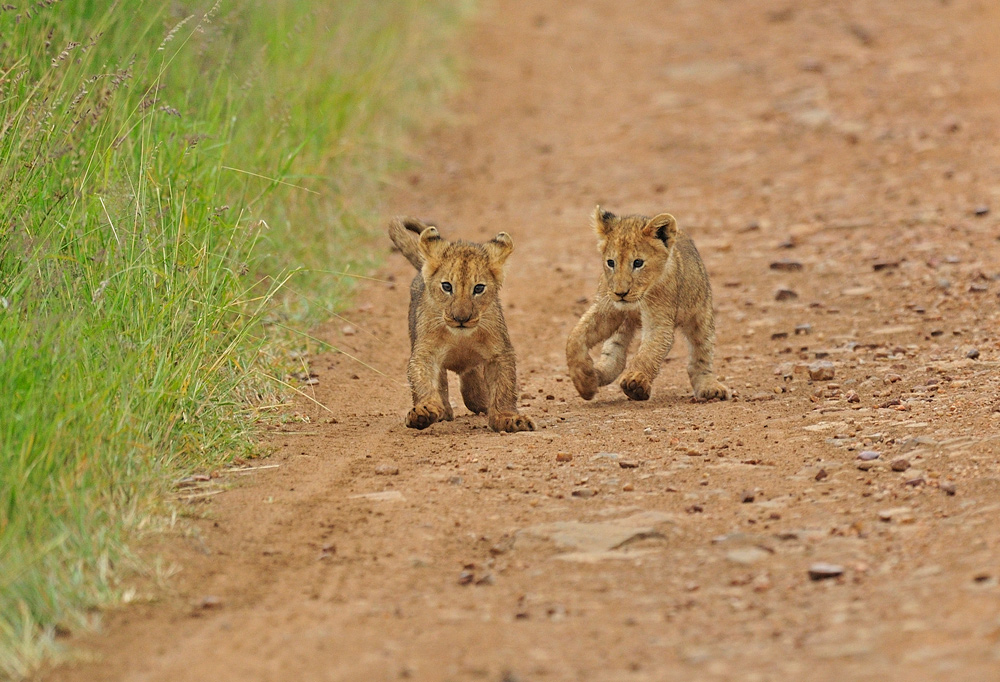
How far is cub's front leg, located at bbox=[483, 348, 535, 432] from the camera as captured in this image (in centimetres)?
679

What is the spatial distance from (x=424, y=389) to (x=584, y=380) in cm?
110

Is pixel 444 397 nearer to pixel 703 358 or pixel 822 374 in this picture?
pixel 703 358

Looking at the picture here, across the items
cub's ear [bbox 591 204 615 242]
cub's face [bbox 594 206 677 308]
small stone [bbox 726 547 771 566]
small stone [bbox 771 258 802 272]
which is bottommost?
small stone [bbox 726 547 771 566]

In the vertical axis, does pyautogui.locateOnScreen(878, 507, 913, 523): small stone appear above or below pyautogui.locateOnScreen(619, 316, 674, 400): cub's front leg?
below

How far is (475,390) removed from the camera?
7500 millimetres

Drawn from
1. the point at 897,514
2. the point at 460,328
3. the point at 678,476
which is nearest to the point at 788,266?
the point at 460,328

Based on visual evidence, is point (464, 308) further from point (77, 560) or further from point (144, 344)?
point (77, 560)

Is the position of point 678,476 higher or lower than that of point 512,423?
lower

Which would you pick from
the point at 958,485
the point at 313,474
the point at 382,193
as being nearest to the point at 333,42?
the point at 382,193

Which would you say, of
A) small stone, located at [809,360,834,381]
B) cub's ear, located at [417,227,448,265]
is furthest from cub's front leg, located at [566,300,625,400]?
small stone, located at [809,360,834,381]

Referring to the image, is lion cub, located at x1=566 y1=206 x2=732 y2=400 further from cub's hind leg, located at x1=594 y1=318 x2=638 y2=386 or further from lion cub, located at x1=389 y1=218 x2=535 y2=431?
lion cub, located at x1=389 y1=218 x2=535 y2=431

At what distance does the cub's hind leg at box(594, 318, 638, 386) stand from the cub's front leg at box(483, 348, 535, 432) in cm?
109

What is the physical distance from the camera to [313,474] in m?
6.00

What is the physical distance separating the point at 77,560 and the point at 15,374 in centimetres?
84
